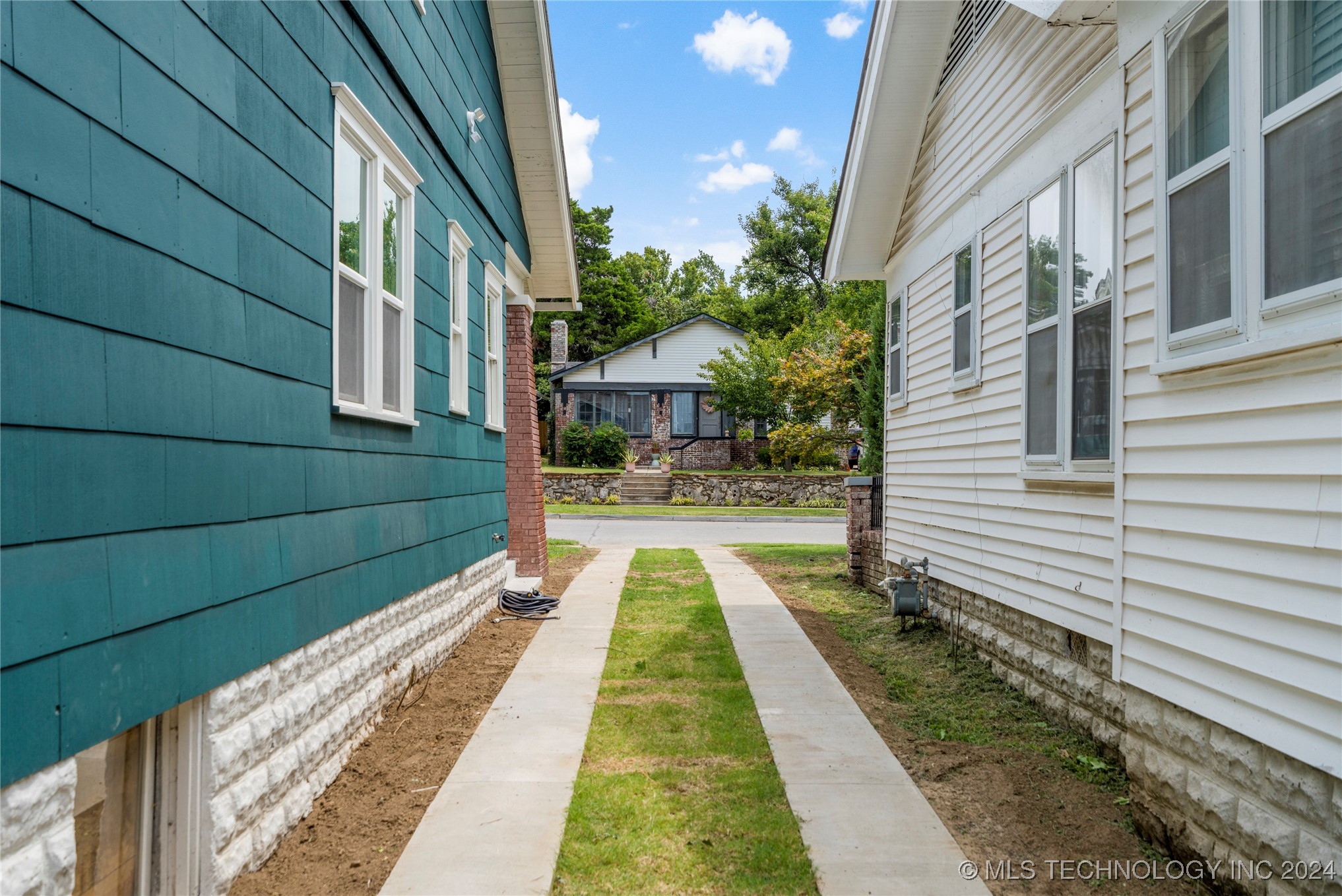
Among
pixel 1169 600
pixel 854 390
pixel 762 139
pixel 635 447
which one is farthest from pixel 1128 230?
pixel 762 139

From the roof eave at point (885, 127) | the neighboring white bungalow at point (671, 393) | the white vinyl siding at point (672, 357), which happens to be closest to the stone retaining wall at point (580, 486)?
the neighboring white bungalow at point (671, 393)

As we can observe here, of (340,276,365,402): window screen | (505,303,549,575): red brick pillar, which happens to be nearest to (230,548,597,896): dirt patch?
(340,276,365,402): window screen

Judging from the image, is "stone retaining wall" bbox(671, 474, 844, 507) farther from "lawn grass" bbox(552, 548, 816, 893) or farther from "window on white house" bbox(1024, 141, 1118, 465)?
"window on white house" bbox(1024, 141, 1118, 465)

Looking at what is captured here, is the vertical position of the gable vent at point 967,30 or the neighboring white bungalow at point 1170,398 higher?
the gable vent at point 967,30

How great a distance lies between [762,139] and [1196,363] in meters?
Answer: 47.4

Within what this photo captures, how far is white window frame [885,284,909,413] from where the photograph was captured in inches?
362

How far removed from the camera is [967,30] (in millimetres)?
7219

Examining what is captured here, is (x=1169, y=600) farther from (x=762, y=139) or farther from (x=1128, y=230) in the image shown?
(x=762, y=139)

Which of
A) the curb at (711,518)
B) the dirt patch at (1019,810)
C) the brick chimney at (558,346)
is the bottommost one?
the curb at (711,518)

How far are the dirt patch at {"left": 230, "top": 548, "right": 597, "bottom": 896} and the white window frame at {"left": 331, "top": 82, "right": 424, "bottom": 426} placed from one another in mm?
1885

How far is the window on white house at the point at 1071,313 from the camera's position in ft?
16.1

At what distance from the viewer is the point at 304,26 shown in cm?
401

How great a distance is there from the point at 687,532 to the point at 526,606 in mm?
10458

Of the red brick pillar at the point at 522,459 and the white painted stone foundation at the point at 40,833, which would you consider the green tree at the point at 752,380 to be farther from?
the white painted stone foundation at the point at 40,833
